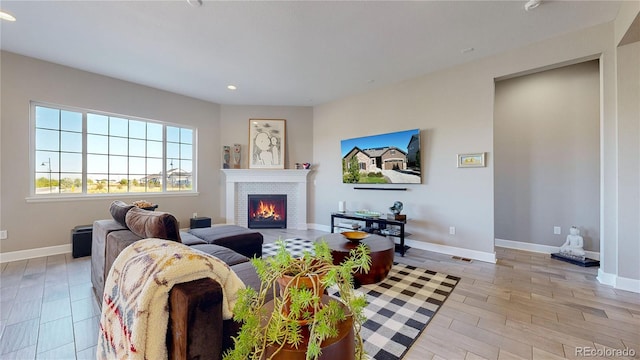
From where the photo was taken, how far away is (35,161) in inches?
138

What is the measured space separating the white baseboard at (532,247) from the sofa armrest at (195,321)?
4.61 meters

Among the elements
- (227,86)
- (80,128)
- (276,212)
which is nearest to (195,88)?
(227,86)

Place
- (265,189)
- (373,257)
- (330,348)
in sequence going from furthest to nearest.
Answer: (265,189)
(373,257)
(330,348)

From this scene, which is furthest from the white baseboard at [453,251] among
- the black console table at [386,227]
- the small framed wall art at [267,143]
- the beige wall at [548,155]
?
the small framed wall art at [267,143]

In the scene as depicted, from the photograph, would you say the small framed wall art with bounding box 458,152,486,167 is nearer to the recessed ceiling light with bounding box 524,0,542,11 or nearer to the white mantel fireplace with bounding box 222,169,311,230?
the recessed ceiling light with bounding box 524,0,542,11

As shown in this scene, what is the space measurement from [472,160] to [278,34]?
119 inches

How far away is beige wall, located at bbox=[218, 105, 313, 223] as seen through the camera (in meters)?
5.47

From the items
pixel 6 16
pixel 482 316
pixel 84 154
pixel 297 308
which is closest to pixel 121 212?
pixel 297 308

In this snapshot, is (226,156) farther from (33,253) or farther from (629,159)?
(629,159)

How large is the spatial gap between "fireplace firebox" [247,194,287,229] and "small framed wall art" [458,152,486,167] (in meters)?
3.53

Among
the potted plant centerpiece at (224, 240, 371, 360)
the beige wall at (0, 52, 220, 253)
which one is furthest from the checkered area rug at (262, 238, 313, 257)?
the potted plant centerpiece at (224, 240, 371, 360)

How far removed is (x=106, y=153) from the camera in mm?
4160

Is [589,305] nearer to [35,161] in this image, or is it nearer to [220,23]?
[220,23]

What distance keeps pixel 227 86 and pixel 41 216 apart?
3307 mm
